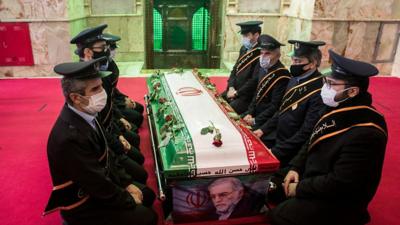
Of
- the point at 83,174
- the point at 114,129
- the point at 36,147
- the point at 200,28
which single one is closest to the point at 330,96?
the point at 83,174

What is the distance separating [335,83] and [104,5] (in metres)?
7.17

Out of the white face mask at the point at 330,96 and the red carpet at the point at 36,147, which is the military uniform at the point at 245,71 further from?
the white face mask at the point at 330,96

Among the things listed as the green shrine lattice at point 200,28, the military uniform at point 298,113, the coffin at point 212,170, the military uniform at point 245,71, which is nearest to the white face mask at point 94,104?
the coffin at point 212,170

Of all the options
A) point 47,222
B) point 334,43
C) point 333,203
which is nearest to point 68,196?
point 47,222

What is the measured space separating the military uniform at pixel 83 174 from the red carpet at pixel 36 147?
0.61 m

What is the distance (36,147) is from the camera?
390 cm

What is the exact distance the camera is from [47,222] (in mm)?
2596

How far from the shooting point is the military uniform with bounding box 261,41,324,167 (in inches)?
111

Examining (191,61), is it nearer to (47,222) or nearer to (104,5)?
(104,5)

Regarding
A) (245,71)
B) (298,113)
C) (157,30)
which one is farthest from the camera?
(157,30)

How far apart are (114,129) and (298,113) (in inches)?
67.8

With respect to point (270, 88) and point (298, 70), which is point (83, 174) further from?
point (270, 88)

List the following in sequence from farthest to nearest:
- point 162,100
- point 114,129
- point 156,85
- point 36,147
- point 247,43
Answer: point 247,43
point 156,85
point 36,147
point 162,100
point 114,129

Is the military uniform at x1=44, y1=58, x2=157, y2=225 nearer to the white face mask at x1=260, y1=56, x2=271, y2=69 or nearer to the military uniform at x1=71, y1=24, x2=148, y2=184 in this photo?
the military uniform at x1=71, y1=24, x2=148, y2=184
